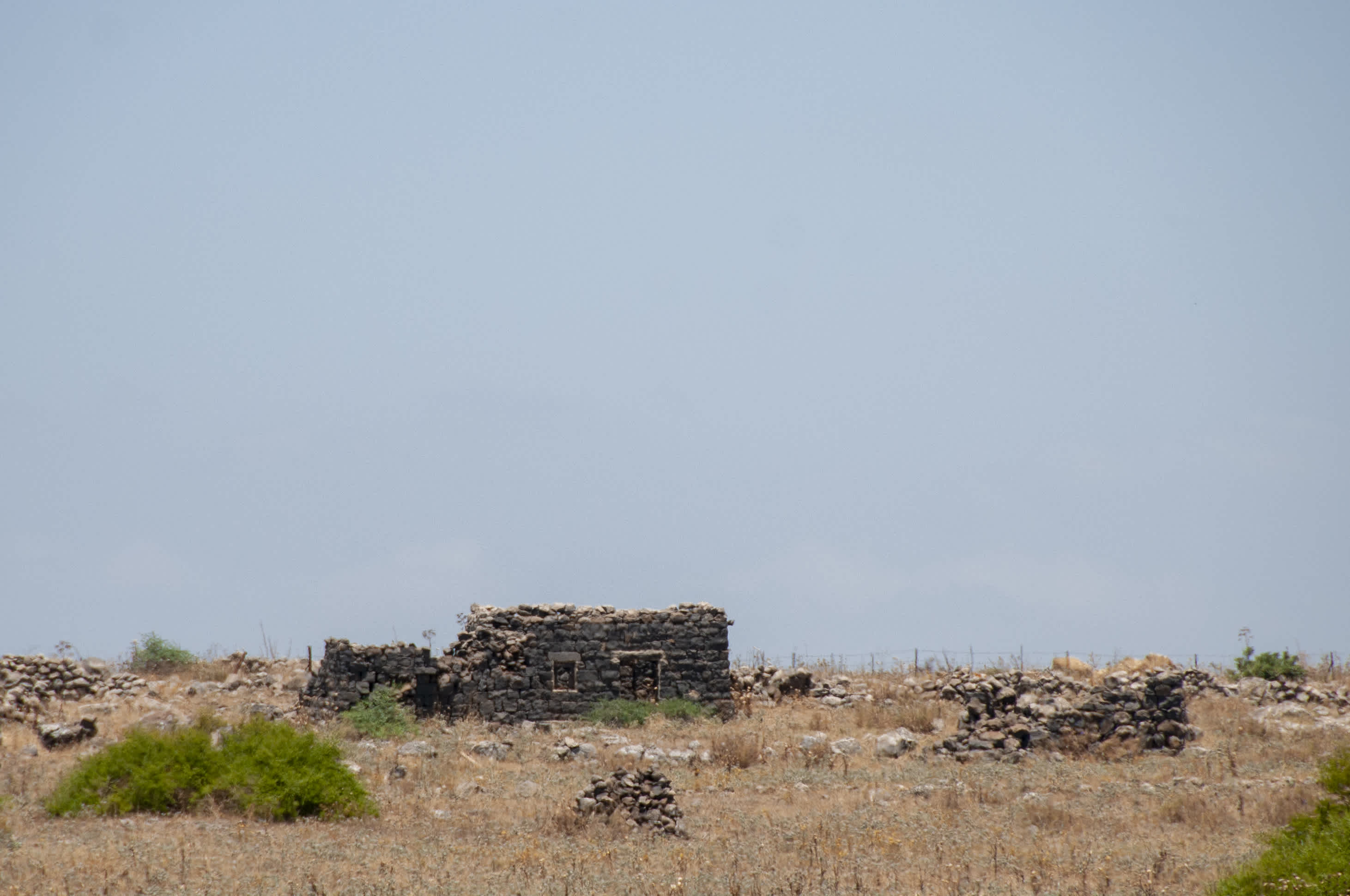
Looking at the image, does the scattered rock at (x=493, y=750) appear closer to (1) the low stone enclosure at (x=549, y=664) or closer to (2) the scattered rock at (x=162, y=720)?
(1) the low stone enclosure at (x=549, y=664)

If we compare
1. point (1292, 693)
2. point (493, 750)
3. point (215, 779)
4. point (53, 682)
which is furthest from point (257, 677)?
point (1292, 693)

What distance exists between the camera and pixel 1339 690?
93.7ft

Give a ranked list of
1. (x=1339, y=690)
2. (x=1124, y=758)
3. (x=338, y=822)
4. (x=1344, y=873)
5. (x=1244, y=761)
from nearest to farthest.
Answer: (x=1344, y=873)
(x=338, y=822)
(x=1244, y=761)
(x=1124, y=758)
(x=1339, y=690)

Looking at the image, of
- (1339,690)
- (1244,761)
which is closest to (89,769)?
(1244,761)

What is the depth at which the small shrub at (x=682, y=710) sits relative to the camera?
27.7 meters

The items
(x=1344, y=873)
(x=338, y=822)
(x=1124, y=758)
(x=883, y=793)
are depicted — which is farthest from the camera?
(x=1124, y=758)

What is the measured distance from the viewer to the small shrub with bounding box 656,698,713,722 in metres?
27.7

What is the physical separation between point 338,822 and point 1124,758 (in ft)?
44.5

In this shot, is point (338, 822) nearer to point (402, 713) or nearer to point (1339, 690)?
point (402, 713)

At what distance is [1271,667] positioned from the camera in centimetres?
3167

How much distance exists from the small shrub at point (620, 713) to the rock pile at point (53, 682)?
11.7 meters

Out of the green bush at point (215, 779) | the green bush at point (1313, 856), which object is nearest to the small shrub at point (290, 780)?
the green bush at point (215, 779)

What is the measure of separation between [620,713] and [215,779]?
1115cm

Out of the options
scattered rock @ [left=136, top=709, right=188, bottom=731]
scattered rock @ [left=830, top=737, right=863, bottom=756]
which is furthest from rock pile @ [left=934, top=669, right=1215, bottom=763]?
scattered rock @ [left=136, top=709, right=188, bottom=731]
